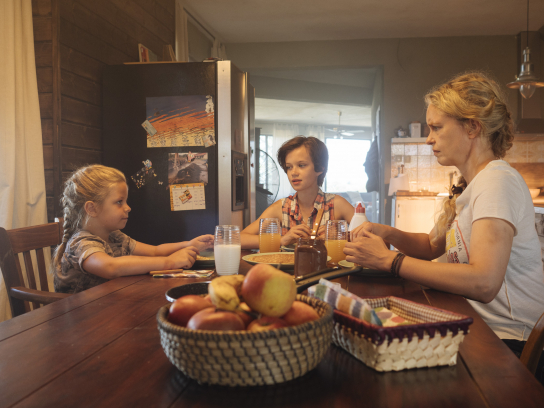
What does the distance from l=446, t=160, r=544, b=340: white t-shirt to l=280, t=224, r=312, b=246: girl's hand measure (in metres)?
0.61

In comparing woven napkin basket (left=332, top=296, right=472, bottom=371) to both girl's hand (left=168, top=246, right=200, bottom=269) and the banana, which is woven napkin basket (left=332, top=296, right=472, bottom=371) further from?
girl's hand (left=168, top=246, right=200, bottom=269)

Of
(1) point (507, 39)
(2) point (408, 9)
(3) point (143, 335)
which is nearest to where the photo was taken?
(3) point (143, 335)

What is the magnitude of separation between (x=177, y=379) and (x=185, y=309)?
88mm

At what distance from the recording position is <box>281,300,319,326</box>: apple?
559 millimetres

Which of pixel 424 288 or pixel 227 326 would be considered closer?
pixel 227 326

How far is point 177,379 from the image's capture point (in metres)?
0.56

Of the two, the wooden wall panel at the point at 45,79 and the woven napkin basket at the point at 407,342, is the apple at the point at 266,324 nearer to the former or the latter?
the woven napkin basket at the point at 407,342

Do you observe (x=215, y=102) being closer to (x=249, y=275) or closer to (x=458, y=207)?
(x=458, y=207)

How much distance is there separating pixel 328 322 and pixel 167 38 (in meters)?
3.80

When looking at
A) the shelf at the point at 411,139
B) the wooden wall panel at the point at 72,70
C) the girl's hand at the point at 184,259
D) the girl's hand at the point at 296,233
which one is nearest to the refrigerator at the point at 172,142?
the wooden wall panel at the point at 72,70

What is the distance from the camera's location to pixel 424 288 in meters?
1.12

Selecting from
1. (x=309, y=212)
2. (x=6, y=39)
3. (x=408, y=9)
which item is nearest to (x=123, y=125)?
(x=6, y=39)

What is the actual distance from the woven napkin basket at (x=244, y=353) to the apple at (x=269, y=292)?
5 cm

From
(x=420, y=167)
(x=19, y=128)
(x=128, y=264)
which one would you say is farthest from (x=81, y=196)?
(x=420, y=167)
